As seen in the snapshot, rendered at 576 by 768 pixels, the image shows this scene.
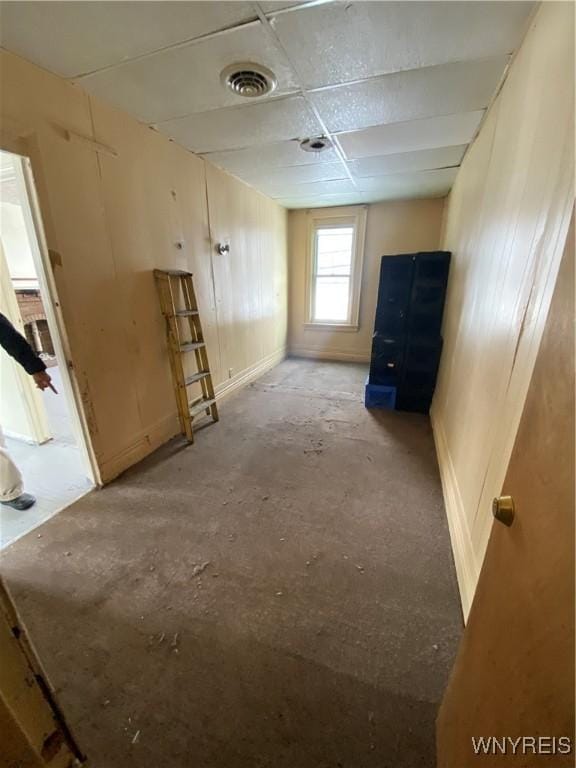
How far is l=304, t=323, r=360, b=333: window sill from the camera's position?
5051 millimetres

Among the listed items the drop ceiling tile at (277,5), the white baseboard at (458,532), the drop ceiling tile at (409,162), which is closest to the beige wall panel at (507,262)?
the white baseboard at (458,532)

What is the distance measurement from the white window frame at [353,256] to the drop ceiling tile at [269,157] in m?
1.82

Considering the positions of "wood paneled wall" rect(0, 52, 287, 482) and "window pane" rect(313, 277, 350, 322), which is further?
"window pane" rect(313, 277, 350, 322)

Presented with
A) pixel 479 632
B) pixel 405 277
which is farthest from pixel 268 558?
pixel 405 277

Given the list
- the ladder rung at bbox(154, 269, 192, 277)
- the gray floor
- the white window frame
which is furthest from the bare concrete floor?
the white window frame

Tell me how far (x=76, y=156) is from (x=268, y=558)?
2.46 meters

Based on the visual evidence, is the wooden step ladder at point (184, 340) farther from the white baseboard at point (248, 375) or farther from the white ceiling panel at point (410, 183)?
the white ceiling panel at point (410, 183)

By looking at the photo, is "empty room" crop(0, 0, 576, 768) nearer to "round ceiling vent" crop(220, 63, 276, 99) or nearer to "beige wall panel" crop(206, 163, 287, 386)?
"round ceiling vent" crop(220, 63, 276, 99)

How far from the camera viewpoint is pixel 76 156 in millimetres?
1778

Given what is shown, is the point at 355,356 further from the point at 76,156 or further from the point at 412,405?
the point at 76,156

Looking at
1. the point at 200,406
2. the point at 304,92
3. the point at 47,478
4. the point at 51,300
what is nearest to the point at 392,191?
the point at 304,92

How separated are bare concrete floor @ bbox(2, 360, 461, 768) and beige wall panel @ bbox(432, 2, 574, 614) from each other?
31cm

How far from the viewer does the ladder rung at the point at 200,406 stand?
9.00ft

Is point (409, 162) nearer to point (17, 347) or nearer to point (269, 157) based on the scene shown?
point (269, 157)
